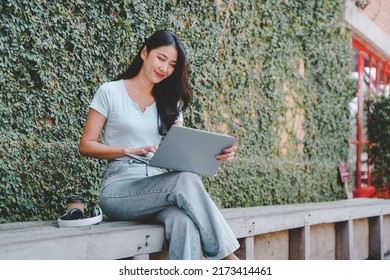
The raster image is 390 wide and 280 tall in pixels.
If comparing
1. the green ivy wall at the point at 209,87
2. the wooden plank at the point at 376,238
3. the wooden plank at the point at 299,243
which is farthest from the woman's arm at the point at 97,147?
the wooden plank at the point at 376,238

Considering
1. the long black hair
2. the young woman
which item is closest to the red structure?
the long black hair

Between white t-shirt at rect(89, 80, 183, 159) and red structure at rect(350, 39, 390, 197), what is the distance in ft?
16.0

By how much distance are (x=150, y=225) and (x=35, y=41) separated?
142cm

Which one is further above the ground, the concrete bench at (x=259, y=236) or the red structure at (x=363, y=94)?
the red structure at (x=363, y=94)

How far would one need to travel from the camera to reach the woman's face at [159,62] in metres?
2.83

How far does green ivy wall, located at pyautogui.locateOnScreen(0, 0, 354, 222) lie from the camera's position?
3041 mm

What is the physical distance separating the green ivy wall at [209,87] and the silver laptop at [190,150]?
0.88 meters

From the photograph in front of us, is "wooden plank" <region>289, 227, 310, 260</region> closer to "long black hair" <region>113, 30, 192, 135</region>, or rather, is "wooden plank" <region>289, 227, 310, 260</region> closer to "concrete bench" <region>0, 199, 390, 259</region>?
"concrete bench" <region>0, 199, 390, 259</region>

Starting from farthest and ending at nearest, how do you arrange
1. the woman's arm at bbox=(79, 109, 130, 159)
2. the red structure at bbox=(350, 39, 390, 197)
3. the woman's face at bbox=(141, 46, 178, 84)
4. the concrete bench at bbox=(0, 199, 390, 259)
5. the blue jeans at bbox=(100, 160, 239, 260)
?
the red structure at bbox=(350, 39, 390, 197) → the woman's face at bbox=(141, 46, 178, 84) → the woman's arm at bbox=(79, 109, 130, 159) → the blue jeans at bbox=(100, 160, 239, 260) → the concrete bench at bbox=(0, 199, 390, 259)

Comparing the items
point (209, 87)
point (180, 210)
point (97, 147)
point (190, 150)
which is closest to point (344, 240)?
point (209, 87)

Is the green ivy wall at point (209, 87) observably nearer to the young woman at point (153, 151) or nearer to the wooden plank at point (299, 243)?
the young woman at point (153, 151)

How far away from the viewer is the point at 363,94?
7.43 metres

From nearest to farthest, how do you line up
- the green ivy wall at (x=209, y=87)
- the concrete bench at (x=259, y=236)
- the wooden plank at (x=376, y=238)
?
the concrete bench at (x=259, y=236) → the green ivy wall at (x=209, y=87) → the wooden plank at (x=376, y=238)
